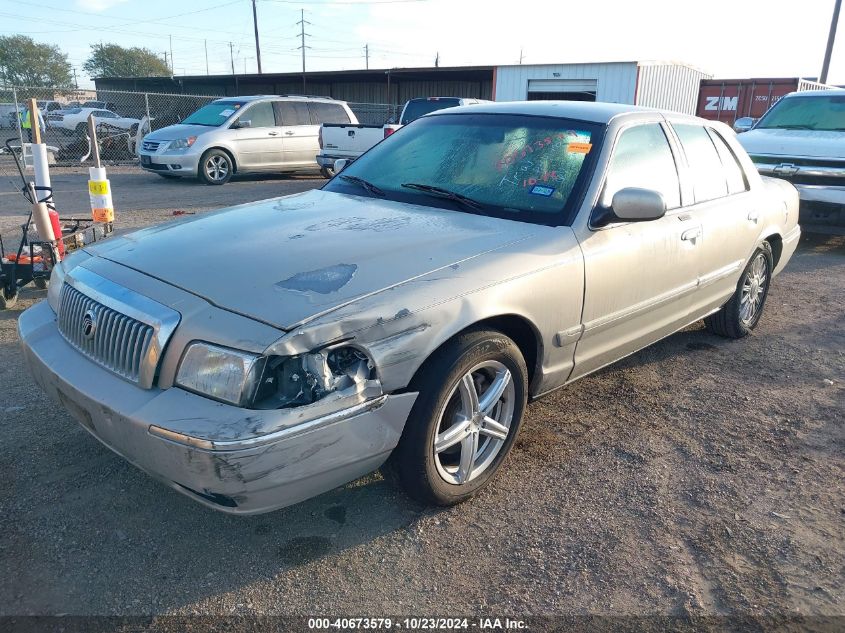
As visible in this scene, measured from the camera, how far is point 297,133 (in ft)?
47.5

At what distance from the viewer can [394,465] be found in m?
2.64

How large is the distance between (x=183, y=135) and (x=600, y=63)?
13.8 meters

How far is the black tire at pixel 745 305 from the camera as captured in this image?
191 inches

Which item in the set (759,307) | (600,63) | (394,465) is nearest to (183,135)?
(759,307)

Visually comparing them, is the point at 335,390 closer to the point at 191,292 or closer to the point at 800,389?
the point at 191,292

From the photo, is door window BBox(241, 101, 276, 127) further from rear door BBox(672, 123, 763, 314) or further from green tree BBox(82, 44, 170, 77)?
green tree BBox(82, 44, 170, 77)

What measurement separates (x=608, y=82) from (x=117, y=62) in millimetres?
69337

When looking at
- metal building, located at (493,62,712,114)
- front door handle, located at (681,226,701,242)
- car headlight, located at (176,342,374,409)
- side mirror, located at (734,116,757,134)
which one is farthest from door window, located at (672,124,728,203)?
metal building, located at (493,62,712,114)

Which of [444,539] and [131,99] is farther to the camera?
[131,99]

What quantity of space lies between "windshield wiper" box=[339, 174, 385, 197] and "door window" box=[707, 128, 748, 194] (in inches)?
95.1

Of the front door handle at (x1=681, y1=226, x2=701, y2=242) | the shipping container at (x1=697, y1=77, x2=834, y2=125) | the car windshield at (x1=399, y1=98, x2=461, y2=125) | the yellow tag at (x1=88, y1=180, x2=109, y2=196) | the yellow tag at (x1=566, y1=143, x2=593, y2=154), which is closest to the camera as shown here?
the yellow tag at (x1=566, y1=143, x2=593, y2=154)

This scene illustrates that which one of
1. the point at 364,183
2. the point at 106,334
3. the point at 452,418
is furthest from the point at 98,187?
the point at 452,418

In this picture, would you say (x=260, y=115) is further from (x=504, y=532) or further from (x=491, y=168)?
(x=504, y=532)

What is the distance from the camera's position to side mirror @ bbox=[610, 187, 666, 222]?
10.4ft
